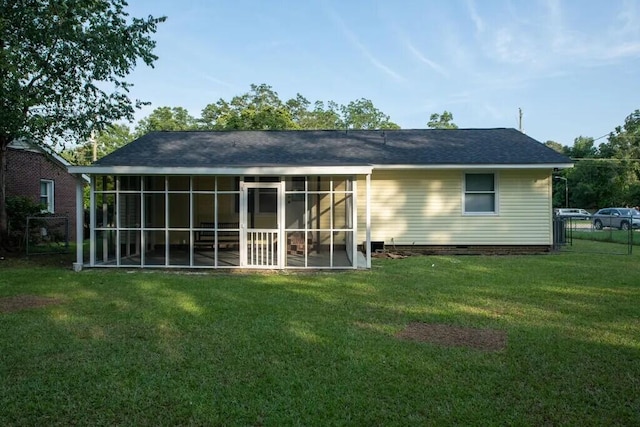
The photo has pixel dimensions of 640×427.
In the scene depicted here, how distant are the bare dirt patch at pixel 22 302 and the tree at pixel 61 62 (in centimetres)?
533

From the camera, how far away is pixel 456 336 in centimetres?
534

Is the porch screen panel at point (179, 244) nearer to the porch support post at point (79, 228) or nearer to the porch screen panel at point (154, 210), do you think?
the porch screen panel at point (154, 210)

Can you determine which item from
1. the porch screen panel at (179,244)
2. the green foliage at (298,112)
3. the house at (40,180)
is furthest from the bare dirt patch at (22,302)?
the green foliage at (298,112)

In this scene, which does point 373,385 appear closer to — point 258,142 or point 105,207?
point 105,207

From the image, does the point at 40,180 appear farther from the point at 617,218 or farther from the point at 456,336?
the point at 617,218

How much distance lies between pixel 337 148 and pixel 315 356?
11.0 metres

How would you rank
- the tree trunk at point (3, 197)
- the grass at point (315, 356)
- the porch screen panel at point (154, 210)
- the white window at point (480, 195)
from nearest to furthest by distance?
the grass at point (315, 356) → the tree trunk at point (3, 197) → the white window at point (480, 195) → the porch screen panel at point (154, 210)

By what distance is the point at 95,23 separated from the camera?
12.0 metres

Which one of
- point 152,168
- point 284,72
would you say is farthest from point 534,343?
point 284,72

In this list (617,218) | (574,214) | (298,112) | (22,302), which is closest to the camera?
(22,302)

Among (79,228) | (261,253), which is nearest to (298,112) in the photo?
(261,253)

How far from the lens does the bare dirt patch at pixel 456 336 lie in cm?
502

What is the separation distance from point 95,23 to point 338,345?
11.2 meters

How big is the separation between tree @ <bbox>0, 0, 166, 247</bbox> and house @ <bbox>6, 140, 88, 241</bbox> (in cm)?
353
